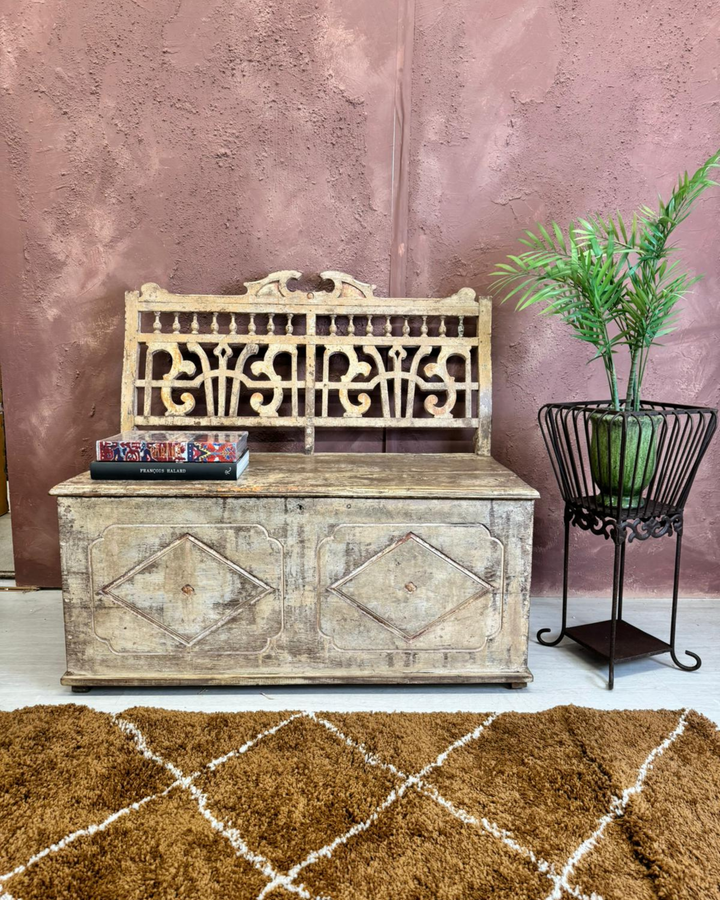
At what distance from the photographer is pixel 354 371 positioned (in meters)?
2.22

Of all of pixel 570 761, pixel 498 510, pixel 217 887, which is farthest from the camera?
pixel 498 510

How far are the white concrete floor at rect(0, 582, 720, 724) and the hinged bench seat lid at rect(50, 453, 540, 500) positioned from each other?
57cm

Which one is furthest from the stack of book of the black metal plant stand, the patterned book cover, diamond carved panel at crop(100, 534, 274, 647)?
the black metal plant stand

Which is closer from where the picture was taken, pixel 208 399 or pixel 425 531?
pixel 425 531

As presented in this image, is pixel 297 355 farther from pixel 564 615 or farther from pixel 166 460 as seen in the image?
pixel 564 615

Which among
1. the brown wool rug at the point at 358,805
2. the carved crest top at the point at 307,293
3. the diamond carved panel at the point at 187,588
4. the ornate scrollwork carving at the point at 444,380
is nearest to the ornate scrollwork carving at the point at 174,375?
the carved crest top at the point at 307,293

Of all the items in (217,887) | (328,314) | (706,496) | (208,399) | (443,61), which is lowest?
(217,887)

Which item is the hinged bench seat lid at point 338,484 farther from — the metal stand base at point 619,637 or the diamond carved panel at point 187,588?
the metal stand base at point 619,637

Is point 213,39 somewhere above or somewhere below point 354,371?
above

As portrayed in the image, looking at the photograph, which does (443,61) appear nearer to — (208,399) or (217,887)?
(208,399)

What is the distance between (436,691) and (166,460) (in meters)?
1.02

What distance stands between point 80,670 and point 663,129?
269cm

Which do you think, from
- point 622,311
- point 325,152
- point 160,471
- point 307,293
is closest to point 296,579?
point 160,471

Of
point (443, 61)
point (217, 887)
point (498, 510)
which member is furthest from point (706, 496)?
point (217, 887)
